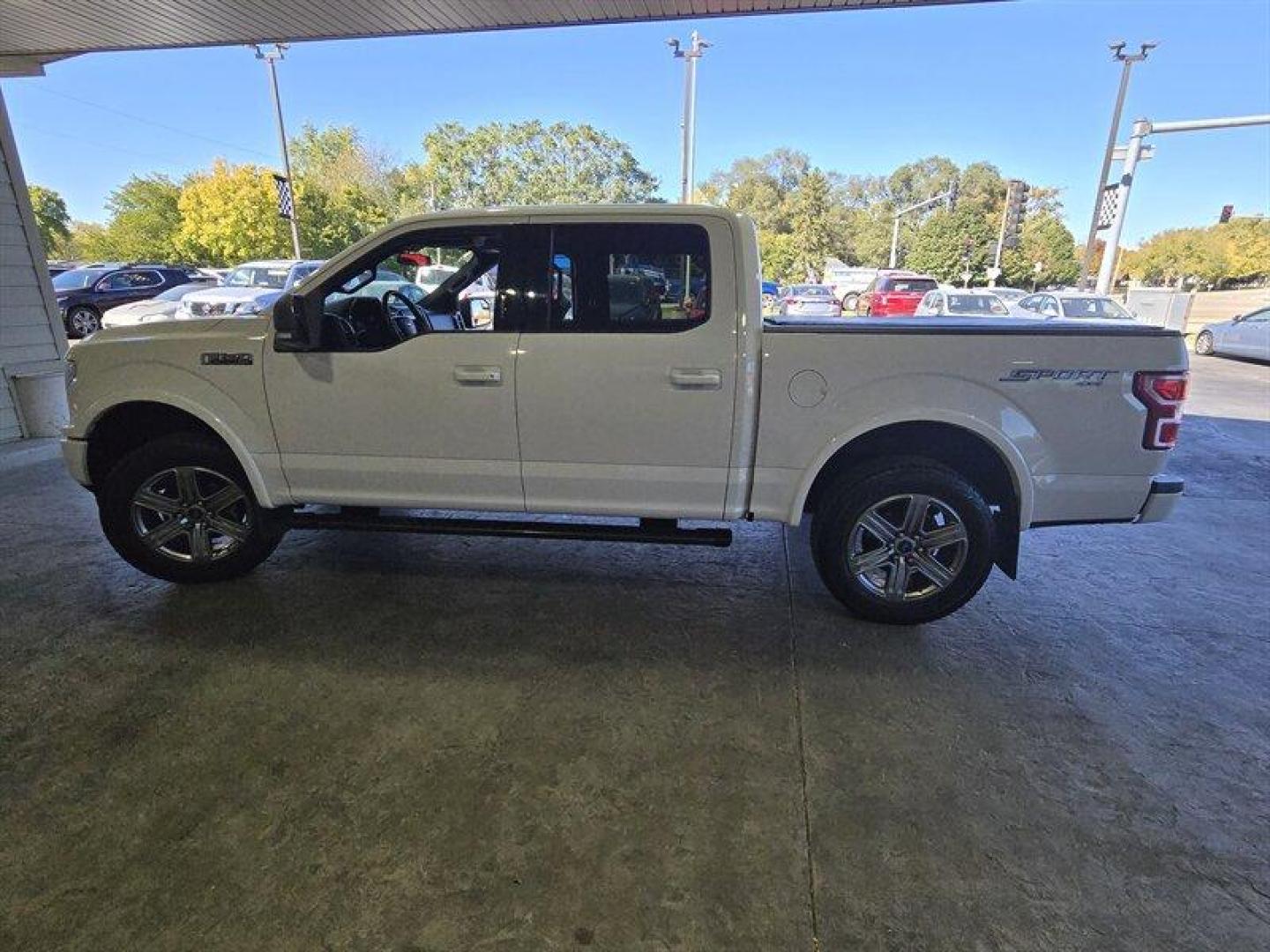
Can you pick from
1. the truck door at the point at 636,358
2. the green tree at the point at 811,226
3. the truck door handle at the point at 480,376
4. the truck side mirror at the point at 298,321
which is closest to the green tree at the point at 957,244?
the green tree at the point at 811,226

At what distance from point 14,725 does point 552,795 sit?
222cm

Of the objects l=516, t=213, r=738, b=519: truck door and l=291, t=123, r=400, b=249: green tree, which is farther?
l=291, t=123, r=400, b=249: green tree

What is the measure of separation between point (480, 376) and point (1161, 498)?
10.8ft

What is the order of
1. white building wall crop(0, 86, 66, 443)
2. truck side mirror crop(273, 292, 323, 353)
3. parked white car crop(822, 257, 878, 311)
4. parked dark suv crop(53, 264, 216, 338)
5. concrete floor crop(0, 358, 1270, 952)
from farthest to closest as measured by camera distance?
parked white car crop(822, 257, 878, 311)
parked dark suv crop(53, 264, 216, 338)
white building wall crop(0, 86, 66, 443)
truck side mirror crop(273, 292, 323, 353)
concrete floor crop(0, 358, 1270, 952)

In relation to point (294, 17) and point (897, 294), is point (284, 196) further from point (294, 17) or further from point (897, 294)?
point (897, 294)

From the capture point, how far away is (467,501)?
3.64 metres

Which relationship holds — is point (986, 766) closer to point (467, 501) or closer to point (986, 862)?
point (986, 862)

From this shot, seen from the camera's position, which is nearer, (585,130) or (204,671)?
(204,671)

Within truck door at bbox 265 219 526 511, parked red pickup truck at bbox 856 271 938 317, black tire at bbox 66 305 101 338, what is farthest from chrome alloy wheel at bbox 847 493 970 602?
parked red pickup truck at bbox 856 271 938 317

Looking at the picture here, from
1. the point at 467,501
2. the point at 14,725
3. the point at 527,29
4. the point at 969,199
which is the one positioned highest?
the point at 969,199

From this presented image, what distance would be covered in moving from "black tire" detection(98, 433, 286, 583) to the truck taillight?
4392 millimetres

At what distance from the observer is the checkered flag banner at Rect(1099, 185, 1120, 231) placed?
1855cm

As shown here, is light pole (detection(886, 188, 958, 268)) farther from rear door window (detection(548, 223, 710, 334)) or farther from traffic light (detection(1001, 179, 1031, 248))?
rear door window (detection(548, 223, 710, 334))

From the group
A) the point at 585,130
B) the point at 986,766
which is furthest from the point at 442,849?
the point at 585,130
